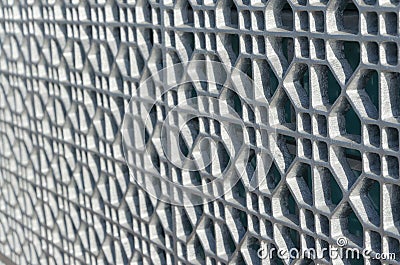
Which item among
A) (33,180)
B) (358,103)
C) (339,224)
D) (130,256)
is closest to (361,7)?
(358,103)

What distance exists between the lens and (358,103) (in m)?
1.64

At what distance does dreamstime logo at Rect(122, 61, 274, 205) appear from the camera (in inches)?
77.6

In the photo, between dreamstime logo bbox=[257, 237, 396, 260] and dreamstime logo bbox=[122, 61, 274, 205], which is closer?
dreamstime logo bbox=[257, 237, 396, 260]

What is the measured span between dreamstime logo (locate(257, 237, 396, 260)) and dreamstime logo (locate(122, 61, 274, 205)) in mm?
177

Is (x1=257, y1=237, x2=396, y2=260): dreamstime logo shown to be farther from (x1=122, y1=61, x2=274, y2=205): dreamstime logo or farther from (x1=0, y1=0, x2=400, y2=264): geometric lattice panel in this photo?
(x1=122, y1=61, x2=274, y2=205): dreamstime logo

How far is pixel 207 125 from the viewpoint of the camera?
2.13 meters

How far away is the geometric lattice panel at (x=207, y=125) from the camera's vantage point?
165 centimetres
